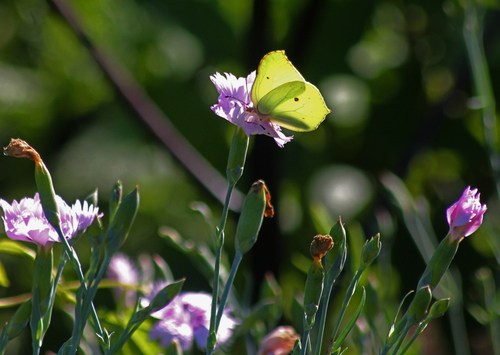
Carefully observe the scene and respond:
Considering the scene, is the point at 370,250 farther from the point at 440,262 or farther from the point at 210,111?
the point at 210,111

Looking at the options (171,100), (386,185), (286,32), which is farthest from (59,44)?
(386,185)

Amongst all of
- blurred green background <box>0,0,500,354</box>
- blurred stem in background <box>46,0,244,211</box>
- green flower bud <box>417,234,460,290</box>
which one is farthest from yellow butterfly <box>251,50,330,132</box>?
blurred green background <box>0,0,500,354</box>

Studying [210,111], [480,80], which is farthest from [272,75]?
[210,111]

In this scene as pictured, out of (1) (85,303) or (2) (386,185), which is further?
(2) (386,185)

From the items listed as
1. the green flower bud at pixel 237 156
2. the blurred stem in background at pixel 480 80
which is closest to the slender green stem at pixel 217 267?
the green flower bud at pixel 237 156

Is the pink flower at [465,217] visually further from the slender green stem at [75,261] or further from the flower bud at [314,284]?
the slender green stem at [75,261]

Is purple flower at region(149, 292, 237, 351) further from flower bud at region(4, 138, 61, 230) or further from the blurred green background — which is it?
the blurred green background

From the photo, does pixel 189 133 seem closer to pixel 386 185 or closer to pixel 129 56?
pixel 129 56
